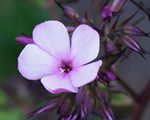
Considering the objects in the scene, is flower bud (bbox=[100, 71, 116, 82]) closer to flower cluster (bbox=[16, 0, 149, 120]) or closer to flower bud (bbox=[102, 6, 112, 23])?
flower cluster (bbox=[16, 0, 149, 120])

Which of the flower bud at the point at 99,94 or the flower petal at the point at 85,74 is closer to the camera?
the flower petal at the point at 85,74

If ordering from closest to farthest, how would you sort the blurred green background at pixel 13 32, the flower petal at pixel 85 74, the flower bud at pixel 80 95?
the flower petal at pixel 85 74 → the flower bud at pixel 80 95 → the blurred green background at pixel 13 32

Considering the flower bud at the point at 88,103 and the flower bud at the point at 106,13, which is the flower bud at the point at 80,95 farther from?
the flower bud at the point at 106,13

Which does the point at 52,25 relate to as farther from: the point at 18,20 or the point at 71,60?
the point at 18,20

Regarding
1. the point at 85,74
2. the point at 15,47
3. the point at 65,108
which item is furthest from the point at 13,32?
the point at 85,74

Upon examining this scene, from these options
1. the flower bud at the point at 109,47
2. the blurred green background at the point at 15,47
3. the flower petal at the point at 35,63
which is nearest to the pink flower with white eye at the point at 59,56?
the flower petal at the point at 35,63

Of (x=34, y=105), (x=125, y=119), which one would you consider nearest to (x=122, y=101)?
(x=125, y=119)

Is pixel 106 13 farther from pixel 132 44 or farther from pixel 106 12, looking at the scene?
pixel 132 44
